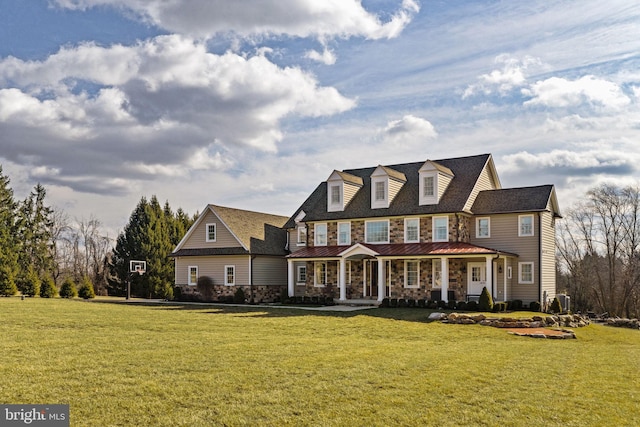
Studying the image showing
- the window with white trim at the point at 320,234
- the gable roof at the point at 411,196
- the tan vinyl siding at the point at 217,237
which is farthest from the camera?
the tan vinyl siding at the point at 217,237

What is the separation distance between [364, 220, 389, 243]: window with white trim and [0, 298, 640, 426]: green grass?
14611mm

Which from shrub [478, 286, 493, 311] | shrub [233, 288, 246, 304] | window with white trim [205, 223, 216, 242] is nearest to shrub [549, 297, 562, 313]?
shrub [478, 286, 493, 311]

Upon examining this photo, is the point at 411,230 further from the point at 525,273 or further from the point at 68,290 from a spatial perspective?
the point at 68,290

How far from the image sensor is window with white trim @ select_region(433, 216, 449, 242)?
104ft

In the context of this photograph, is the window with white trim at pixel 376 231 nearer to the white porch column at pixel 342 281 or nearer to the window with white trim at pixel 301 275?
the white porch column at pixel 342 281

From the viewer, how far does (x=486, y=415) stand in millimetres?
8602

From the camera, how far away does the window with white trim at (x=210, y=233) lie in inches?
1519

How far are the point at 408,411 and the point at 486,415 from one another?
113 centimetres

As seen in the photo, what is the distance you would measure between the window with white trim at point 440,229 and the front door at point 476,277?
6.47 ft

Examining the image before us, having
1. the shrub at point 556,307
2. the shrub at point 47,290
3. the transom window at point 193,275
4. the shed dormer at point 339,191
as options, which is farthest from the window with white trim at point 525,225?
the shrub at point 47,290

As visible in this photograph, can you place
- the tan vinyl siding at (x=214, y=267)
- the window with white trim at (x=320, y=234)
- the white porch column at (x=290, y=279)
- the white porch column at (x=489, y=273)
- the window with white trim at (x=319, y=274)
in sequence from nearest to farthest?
the white porch column at (x=489, y=273) < the white porch column at (x=290, y=279) < the window with white trim at (x=319, y=274) < the window with white trim at (x=320, y=234) < the tan vinyl siding at (x=214, y=267)

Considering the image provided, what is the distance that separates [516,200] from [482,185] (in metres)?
2.91

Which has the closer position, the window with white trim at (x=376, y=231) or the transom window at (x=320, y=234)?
the window with white trim at (x=376, y=231)

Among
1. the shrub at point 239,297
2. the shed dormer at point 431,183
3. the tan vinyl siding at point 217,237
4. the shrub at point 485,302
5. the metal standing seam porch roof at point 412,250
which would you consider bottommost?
the shrub at point 239,297
